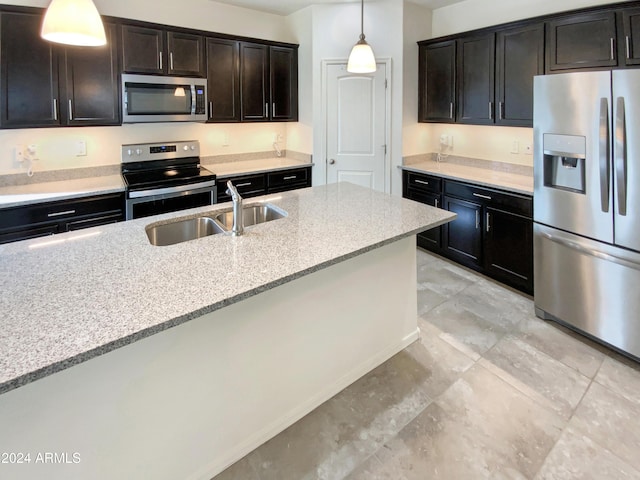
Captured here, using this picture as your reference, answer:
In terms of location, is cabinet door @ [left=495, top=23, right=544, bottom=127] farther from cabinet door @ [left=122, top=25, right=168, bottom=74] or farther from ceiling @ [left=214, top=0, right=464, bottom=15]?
cabinet door @ [left=122, top=25, right=168, bottom=74]

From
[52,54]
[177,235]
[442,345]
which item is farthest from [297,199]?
[52,54]

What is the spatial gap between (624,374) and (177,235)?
9.11 feet

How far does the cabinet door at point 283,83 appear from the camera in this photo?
14.5ft

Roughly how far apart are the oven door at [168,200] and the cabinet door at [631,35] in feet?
11.2

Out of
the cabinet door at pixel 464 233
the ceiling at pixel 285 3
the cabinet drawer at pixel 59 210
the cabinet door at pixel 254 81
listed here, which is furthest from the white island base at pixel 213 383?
the ceiling at pixel 285 3

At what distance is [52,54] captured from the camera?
3096 mm

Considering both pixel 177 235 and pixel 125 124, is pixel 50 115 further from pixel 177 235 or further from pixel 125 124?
pixel 177 235

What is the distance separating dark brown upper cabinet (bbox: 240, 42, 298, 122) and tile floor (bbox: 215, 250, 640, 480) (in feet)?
9.57

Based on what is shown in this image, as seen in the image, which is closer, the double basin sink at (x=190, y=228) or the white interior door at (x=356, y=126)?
the double basin sink at (x=190, y=228)

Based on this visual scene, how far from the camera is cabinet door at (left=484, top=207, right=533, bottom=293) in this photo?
10.7ft

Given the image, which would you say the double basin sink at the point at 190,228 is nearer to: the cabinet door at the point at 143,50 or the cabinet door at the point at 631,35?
the cabinet door at the point at 143,50

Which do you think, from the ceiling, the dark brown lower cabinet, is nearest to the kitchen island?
the dark brown lower cabinet

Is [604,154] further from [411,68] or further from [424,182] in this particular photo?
[411,68]

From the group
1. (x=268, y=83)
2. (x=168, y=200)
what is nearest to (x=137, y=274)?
(x=168, y=200)
